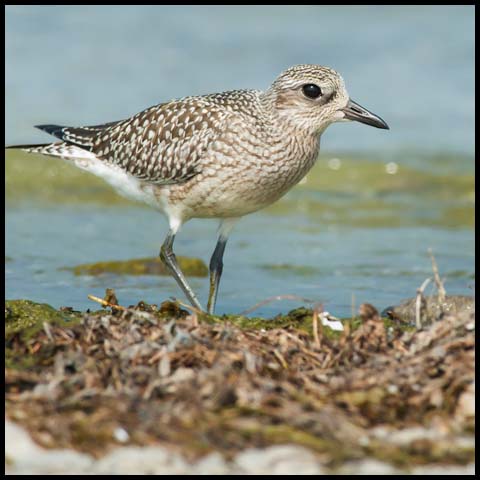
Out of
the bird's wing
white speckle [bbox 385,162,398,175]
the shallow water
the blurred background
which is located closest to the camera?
the bird's wing

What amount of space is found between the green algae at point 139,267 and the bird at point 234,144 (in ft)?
3.35

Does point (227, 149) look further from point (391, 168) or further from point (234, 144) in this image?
point (391, 168)

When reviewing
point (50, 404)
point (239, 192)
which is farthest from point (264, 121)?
point (50, 404)

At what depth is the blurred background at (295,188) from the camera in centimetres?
962

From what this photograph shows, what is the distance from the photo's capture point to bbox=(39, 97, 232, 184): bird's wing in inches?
314

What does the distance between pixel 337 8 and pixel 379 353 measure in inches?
619

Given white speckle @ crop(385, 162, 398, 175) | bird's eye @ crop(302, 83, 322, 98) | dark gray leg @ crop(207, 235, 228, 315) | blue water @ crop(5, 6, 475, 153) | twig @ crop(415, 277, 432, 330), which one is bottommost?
twig @ crop(415, 277, 432, 330)

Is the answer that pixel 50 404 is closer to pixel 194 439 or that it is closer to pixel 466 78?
pixel 194 439

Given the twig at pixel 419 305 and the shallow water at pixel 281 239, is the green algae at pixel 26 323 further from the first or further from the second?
the twig at pixel 419 305

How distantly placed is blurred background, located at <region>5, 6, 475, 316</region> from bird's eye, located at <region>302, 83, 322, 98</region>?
167cm

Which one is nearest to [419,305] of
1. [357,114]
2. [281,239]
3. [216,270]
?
[357,114]

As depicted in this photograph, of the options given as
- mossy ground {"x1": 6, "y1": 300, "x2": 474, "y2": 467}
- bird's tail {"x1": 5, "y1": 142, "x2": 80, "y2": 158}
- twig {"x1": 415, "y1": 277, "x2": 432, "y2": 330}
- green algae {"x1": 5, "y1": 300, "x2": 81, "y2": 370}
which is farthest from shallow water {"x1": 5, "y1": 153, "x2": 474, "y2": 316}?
mossy ground {"x1": 6, "y1": 300, "x2": 474, "y2": 467}

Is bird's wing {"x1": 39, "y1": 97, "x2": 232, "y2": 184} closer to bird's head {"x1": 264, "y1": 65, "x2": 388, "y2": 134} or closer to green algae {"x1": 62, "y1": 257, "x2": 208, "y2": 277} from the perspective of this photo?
bird's head {"x1": 264, "y1": 65, "x2": 388, "y2": 134}

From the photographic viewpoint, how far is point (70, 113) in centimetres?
1532
